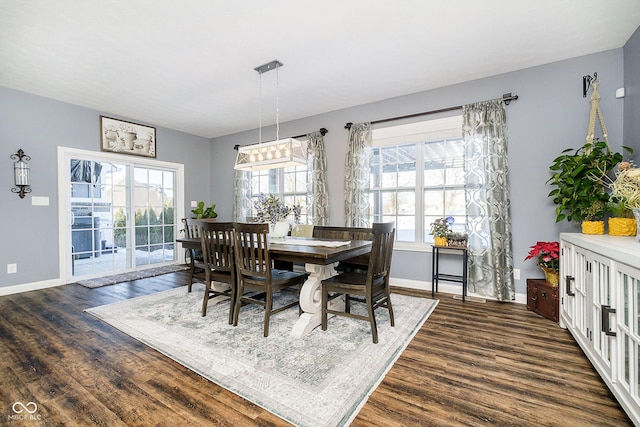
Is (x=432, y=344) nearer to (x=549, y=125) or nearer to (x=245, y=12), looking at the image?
(x=549, y=125)

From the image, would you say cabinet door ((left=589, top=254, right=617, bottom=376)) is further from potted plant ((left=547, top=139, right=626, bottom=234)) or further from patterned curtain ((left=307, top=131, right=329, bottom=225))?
patterned curtain ((left=307, top=131, right=329, bottom=225))

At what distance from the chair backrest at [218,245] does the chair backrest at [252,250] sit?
0.13 meters

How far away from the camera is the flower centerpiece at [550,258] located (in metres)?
2.91

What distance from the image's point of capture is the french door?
175 inches

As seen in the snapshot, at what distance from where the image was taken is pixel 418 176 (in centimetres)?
404

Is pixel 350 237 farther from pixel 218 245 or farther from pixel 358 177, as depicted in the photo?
pixel 218 245

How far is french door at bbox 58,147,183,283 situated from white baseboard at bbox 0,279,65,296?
0.16 m

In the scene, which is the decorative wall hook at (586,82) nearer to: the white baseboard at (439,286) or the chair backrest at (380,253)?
the white baseboard at (439,286)

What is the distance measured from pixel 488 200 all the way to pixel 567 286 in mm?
1285

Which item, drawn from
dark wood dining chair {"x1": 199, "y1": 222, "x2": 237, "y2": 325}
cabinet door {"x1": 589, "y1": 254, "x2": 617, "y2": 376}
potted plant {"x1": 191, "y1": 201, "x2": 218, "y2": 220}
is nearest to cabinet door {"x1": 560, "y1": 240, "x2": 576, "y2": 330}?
cabinet door {"x1": 589, "y1": 254, "x2": 617, "y2": 376}

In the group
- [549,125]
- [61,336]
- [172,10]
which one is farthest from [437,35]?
[61,336]

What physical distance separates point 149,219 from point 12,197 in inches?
73.6

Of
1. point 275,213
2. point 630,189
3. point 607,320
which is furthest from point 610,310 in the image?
point 275,213

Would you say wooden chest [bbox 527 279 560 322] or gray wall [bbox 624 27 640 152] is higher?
gray wall [bbox 624 27 640 152]
